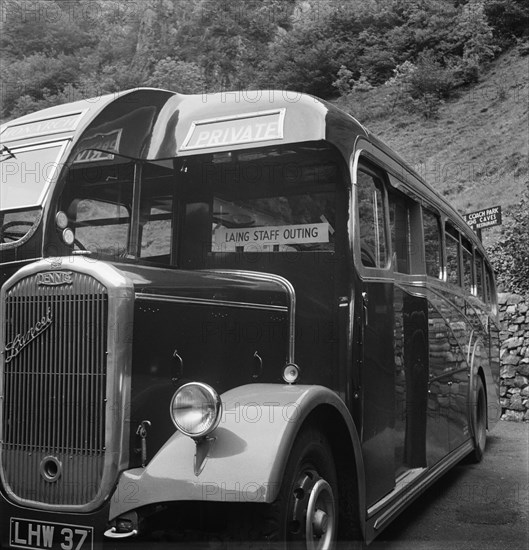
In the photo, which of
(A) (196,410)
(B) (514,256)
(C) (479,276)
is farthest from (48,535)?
(B) (514,256)

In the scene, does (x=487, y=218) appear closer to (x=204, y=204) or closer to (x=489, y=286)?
(x=489, y=286)

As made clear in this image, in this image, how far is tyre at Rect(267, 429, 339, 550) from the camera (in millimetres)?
2969

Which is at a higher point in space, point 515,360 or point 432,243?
point 432,243

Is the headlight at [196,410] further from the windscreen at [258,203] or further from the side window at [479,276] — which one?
the side window at [479,276]

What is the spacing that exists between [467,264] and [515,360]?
3239 mm

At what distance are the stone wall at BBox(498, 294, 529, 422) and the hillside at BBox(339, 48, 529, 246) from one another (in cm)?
964

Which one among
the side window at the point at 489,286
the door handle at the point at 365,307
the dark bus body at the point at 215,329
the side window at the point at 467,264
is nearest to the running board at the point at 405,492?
the dark bus body at the point at 215,329

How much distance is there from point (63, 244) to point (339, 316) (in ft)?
5.47

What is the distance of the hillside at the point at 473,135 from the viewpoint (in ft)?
70.2

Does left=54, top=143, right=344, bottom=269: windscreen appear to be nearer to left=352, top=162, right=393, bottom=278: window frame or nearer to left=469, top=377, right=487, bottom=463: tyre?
left=352, top=162, right=393, bottom=278: window frame

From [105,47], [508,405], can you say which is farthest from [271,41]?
[508,405]

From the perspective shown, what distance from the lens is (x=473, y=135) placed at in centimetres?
2562

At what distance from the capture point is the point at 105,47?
146 feet

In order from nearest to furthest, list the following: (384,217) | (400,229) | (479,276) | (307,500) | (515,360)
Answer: (307,500), (384,217), (400,229), (479,276), (515,360)
